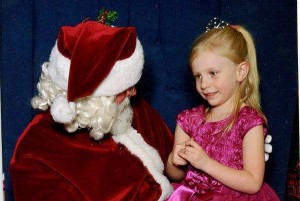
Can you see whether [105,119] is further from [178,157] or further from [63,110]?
[178,157]

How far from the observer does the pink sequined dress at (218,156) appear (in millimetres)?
1288

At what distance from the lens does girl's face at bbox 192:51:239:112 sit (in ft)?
4.18

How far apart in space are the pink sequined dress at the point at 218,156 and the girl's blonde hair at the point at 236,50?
0.10ft

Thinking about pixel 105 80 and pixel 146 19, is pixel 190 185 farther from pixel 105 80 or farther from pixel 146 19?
pixel 146 19

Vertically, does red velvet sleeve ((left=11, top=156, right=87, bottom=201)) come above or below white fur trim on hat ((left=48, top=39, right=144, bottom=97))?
below

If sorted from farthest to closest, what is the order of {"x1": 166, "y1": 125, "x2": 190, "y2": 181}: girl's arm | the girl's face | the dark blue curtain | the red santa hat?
the dark blue curtain < {"x1": 166, "y1": 125, "x2": 190, "y2": 181}: girl's arm < the girl's face < the red santa hat

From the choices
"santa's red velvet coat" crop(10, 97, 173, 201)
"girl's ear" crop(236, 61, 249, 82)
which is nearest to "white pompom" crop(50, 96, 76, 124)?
"santa's red velvet coat" crop(10, 97, 173, 201)

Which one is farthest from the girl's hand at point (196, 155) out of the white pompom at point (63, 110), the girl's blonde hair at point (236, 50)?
the white pompom at point (63, 110)

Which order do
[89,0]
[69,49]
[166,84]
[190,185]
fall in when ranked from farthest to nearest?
[166,84] → [89,0] → [190,185] → [69,49]

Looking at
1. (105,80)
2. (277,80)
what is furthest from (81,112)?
(277,80)

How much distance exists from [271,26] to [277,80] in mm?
196

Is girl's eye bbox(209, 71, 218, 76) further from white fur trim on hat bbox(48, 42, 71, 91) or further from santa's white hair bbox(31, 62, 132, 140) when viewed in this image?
white fur trim on hat bbox(48, 42, 71, 91)

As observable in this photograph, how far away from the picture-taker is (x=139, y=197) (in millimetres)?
1270

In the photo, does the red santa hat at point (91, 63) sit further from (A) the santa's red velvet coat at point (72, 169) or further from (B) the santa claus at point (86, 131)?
(A) the santa's red velvet coat at point (72, 169)
